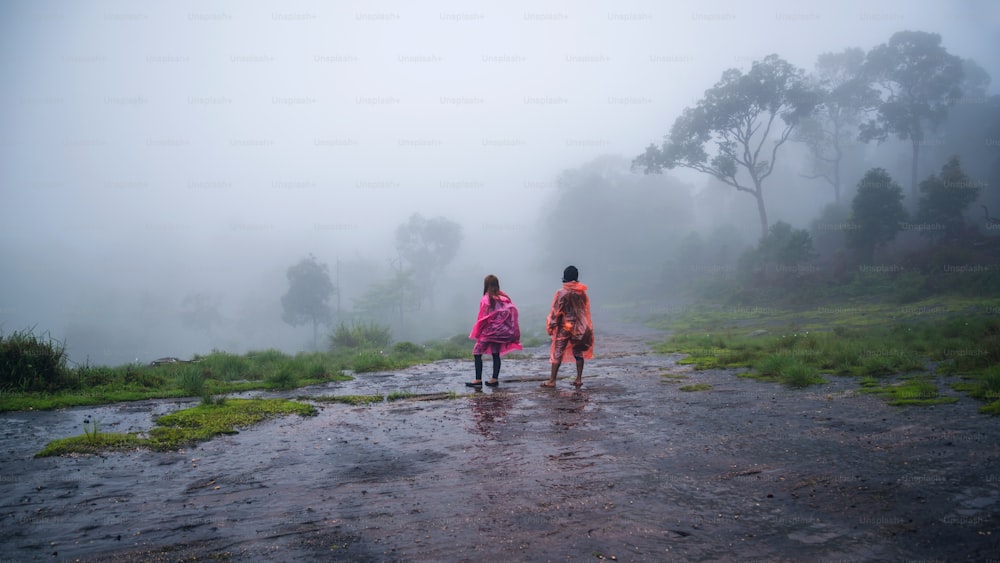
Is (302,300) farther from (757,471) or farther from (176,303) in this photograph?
(176,303)

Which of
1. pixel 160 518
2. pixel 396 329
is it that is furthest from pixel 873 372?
pixel 396 329

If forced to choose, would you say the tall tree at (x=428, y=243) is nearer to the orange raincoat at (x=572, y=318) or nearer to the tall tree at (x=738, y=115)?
the tall tree at (x=738, y=115)

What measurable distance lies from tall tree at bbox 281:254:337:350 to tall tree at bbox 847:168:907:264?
48.1 meters

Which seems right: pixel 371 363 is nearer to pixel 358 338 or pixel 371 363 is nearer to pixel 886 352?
pixel 358 338

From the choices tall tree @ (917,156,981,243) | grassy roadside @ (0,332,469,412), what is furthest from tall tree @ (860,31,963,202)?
grassy roadside @ (0,332,469,412)

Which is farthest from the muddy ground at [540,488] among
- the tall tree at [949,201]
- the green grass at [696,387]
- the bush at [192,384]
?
the tall tree at [949,201]

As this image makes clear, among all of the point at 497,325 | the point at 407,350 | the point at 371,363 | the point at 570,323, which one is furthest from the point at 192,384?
the point at 407,350

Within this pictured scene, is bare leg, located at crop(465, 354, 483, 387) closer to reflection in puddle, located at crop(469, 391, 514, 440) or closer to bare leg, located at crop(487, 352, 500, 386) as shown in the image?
bare leg, located at crop(487, 352, 500, 386)

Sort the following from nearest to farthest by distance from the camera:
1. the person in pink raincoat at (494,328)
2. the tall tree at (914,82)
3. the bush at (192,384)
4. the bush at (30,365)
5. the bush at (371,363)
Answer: the bush at (30,365)
the bush at (192,384)
the person in pink raincoat at (494,328)
the bush at (371,363)
the tall tree at (914,82)

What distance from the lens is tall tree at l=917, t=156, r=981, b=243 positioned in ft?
94.0

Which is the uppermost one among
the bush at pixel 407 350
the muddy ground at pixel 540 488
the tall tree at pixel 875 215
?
the tall tree at pixel 875 215

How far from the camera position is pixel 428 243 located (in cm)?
7475

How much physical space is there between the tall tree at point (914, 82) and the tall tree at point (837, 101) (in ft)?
6.90

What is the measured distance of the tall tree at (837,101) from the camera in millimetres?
42688
